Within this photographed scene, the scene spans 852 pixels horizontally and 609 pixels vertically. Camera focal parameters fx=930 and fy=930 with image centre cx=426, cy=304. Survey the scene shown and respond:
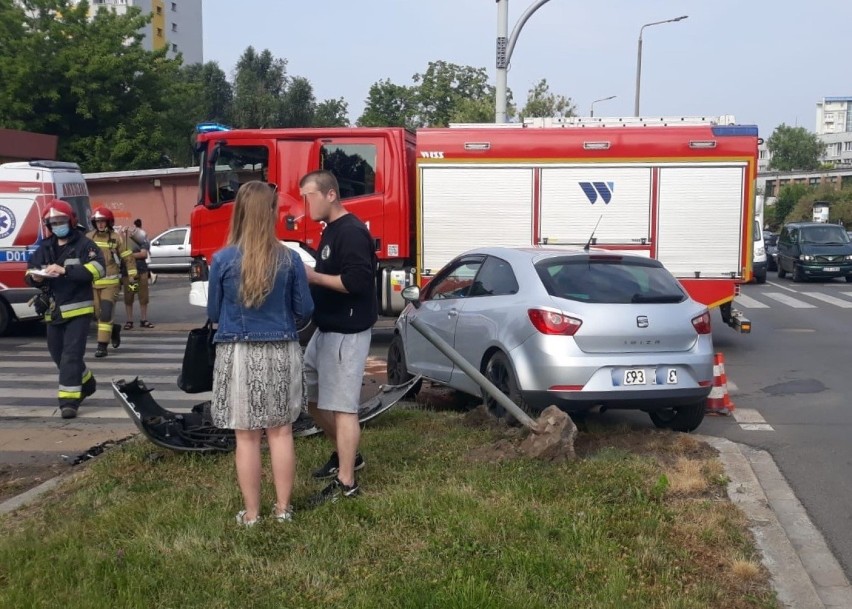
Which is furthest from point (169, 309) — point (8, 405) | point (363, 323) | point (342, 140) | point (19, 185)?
point (363, 323)

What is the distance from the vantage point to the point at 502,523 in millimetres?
4824

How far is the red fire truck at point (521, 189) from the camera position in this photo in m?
12.7

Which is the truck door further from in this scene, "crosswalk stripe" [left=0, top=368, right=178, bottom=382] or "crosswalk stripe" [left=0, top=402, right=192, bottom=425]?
"crosswalk stripe" [left=0, top=402, right=192, bottom=425]

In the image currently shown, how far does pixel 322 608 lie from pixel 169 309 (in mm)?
16325

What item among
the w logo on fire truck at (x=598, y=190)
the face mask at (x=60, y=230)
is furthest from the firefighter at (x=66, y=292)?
the w logo on fire truck at (x=598, y=190)

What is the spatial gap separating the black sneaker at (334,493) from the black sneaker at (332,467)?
35cm

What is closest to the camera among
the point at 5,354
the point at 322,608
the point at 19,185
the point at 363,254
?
the point at 322,608

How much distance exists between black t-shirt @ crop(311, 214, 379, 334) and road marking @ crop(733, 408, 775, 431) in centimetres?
447

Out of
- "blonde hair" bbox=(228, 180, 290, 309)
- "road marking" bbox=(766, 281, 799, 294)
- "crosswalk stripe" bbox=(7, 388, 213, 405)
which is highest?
"blonde hair" bbox=(228, 180, 290, 309)

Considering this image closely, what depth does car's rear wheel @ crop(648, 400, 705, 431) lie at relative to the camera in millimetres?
7613

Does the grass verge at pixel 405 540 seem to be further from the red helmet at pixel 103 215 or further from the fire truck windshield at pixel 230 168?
the fire truck windshield at pixel 230 168

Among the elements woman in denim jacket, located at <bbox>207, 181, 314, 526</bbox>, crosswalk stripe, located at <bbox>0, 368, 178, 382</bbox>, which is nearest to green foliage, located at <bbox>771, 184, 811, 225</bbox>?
crosswalk stripe, located at <bbox>0, 368, 178, 382</bbox>

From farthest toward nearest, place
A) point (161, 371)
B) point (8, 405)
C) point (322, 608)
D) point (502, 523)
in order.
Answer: point (161, 371)
point (8, 405)
point (502, 523)
point (322, 608)

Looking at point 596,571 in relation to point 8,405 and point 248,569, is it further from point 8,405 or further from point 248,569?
point 8,405
